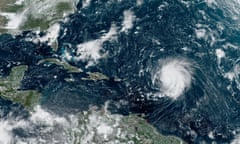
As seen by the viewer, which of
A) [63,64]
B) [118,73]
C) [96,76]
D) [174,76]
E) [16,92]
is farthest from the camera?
[174,76]

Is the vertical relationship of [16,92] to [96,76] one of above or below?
below

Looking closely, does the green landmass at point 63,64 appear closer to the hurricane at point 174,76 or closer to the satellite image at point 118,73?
the satellite image at point 118,73

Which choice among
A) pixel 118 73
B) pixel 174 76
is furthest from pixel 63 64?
pixel 174 76

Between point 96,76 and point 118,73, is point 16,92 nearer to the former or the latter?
point 96,76

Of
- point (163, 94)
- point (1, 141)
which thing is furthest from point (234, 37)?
Result: point (1, 141)

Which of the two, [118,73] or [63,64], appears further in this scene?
[63,64]

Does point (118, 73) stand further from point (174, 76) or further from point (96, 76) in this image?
point (174, 76)

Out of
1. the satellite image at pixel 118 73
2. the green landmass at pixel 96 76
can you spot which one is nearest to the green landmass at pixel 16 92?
the satellite image at pixel 118 73

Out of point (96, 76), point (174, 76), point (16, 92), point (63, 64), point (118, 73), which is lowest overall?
point (16, 92)

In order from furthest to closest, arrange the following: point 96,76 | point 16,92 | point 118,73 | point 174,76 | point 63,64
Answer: point 174,76
point 63,64
point 118,73
point 96,76
point 16,92
